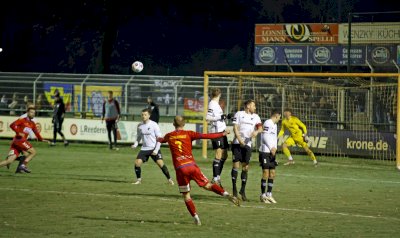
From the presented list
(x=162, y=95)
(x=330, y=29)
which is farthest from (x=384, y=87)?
(x=330, y=29)

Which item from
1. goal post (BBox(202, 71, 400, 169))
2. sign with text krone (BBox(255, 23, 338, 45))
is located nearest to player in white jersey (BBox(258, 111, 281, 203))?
goal post (BBox(202, 71, 400, 169))

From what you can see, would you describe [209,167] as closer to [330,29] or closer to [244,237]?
[244,237]

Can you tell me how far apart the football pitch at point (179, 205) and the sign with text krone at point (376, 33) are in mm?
20318

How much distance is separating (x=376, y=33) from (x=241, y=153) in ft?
99.1

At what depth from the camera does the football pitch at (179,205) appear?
14.7 meters

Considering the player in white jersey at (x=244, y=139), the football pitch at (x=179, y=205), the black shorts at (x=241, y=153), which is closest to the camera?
the football pitch at (x=179, y=205)

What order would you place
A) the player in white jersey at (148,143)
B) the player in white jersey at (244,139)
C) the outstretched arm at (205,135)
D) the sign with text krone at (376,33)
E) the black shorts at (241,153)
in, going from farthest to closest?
the sign with text krone at (376,33) → the player in white jersey at (148,143) → the black shorts at (241,153) → the player in white jersey at (244,139) → the outstretched arm at (205,135)

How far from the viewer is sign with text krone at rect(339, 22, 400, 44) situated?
47.6 meters

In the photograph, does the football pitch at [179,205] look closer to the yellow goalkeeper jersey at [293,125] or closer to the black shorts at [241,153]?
the black shorts at [241,153]

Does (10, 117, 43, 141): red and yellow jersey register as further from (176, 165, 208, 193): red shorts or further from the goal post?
(176, 165, 208, 193): red shorts

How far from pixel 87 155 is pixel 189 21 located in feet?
121

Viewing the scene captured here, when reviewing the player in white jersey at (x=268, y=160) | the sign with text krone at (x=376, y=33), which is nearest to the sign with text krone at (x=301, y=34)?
the sign with text krone at (x=376, y=33)

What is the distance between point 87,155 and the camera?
32469 millimetres

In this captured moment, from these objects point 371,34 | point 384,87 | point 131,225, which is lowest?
point 131,225
